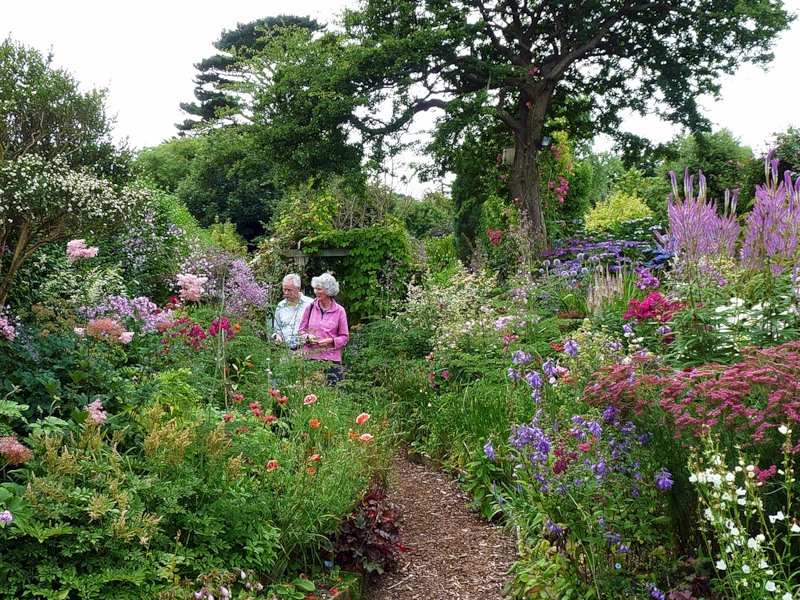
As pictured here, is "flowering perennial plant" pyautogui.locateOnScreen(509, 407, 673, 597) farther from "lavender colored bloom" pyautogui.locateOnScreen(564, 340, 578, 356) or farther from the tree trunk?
the tree trunk

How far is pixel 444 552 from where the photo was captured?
3.92 meters

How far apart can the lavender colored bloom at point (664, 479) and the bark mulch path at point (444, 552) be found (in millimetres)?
1281

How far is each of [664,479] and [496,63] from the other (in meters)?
10.3

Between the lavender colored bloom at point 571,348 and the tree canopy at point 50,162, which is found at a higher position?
the tree canopy at point 50,162

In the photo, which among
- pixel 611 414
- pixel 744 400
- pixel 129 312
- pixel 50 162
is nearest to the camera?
pixel 744 400

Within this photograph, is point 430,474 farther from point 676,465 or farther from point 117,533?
point 117,533

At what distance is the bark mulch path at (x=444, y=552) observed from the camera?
3.52 metres

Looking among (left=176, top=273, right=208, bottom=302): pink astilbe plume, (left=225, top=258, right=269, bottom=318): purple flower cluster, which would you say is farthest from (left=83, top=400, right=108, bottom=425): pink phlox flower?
(left=225, top=258, right=269, bottom=318): purple flower cluster

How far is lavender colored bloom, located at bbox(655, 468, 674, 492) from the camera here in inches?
97.7

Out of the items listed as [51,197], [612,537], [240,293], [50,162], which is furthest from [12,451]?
[240,293]

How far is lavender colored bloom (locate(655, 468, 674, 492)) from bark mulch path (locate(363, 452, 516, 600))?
1281 mm

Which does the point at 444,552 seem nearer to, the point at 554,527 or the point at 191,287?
the point at 554,527

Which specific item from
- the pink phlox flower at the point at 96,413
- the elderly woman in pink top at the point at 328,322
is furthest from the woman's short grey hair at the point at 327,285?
the pink phlox flower at the point at 96,413

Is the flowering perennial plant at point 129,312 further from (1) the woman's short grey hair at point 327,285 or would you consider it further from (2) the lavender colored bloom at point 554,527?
(2) the lavender colored bloom at point 554,527
